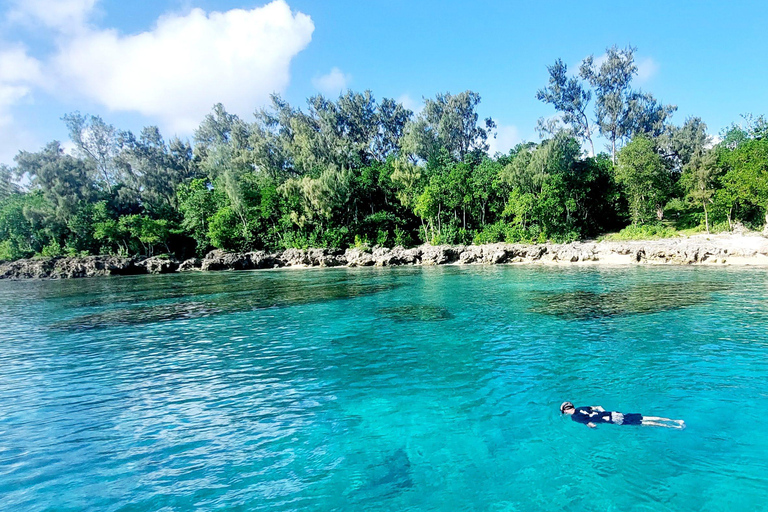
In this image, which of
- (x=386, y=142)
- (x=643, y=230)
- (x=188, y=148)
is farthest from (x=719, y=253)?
(x=188, y=148)

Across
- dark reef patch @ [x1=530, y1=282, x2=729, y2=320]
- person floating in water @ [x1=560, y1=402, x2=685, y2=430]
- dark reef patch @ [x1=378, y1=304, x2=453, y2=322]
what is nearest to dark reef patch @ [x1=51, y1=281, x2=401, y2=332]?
dark reef patch @ [x1=378, y1=304, x2=453, y2=322]

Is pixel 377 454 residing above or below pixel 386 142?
below

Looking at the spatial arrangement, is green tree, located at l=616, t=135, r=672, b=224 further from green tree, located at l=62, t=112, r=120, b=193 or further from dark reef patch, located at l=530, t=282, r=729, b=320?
green tree, located at l=62, t=112, r=120, b=193

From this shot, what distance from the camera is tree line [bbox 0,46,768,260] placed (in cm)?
4666

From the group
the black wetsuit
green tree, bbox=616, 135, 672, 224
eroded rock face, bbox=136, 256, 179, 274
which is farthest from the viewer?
eroded rock face, bbox=136, 256, 179, 274

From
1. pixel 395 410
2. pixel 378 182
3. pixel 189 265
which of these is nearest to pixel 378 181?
pixel 378 182

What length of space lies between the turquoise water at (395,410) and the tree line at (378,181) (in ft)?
101

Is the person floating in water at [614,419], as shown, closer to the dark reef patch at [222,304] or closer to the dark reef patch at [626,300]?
the dark reef patch at [626,300]

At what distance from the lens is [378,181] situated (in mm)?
58094

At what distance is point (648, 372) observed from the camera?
10547 millimetres

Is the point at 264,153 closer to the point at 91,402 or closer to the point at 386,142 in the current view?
the point at 386,142

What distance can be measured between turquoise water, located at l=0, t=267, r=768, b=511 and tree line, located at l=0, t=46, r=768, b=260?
30.7m

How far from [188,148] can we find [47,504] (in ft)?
271

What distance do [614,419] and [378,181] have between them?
52.4 meters
